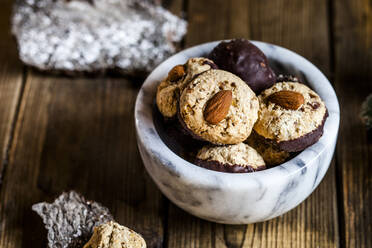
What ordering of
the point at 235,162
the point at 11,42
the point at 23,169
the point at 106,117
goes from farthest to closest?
the point at 11,42 → the point at 106,117 → the point at 23,169 → the point at 235,162

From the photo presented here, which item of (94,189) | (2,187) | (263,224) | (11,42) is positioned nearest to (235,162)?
(263,224)

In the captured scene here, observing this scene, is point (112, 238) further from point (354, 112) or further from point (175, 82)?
point (354, 112)

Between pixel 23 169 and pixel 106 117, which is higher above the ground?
pixel 106 117

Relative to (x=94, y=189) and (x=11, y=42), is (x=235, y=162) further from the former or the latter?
(x=11, y=42)

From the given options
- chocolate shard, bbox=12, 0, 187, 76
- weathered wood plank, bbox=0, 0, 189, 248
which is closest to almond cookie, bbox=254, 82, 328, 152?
weathered wood plank, bbox=0, 0, 189, 248

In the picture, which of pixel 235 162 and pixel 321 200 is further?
pixel 321 200

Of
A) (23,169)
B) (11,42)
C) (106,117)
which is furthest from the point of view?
(11,42)
